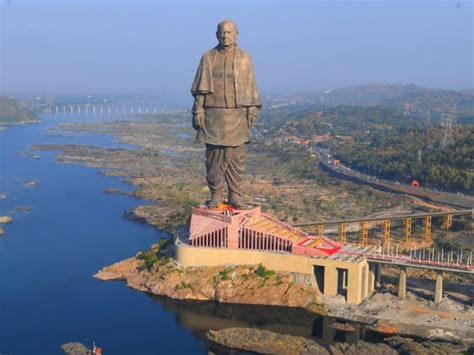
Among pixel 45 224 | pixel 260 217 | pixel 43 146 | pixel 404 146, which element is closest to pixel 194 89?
pixel 260 217

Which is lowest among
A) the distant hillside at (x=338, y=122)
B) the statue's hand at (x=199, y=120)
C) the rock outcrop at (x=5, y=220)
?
the rock outcrop at (x=5, y=220)

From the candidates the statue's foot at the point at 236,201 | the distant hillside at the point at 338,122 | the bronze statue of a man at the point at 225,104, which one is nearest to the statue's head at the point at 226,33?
the bronze statue of a man at the point at 225,104

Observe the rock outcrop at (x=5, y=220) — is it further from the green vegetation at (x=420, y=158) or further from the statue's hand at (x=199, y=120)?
the green vegetation at (x=420, y=158)

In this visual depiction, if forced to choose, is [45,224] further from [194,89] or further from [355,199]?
[355,199]

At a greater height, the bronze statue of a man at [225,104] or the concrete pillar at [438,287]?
→ the bronze statue of a man at [225,104]

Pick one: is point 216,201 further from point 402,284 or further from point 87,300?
point 402,284

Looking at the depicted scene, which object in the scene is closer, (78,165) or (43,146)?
(78,165)
